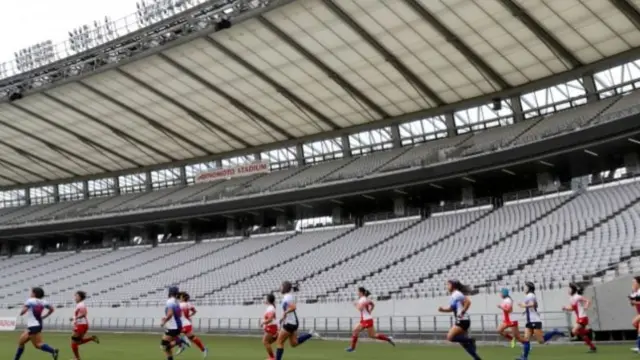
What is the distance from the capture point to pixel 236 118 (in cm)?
4350

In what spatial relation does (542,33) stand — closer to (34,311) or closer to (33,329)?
(34,311)

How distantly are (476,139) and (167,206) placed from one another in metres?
23.4

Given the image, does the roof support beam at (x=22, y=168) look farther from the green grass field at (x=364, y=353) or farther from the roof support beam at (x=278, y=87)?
the green grass field at (x=364, y=353)

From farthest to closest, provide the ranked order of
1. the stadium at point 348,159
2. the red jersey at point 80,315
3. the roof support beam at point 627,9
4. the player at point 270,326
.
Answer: the roof support beam at point 627,9 → the stadium at point 348,159 → the red jersey at point 80,315 → the player at point 270,326

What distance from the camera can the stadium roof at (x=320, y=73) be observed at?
30391 mm

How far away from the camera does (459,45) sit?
32656 millimetres

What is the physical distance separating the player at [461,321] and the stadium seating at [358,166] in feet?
66.0

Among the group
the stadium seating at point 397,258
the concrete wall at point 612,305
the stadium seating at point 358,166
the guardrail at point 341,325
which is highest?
the stadium seating at point 358,166

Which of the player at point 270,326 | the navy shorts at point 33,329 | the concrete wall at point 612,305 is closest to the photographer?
the player at point 270,326

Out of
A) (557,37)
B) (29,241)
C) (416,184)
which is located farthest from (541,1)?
(29,241)

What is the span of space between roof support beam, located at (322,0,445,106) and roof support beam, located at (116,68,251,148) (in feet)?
47.8

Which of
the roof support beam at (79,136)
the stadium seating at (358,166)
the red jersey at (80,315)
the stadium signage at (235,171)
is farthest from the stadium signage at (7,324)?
the red jersey at (80,315)

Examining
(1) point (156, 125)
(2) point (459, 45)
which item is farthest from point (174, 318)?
(1) point (156, 125)

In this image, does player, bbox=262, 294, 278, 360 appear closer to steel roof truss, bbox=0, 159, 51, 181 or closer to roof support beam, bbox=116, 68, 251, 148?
roof support beam, bbox=116, 68, 251, 148
